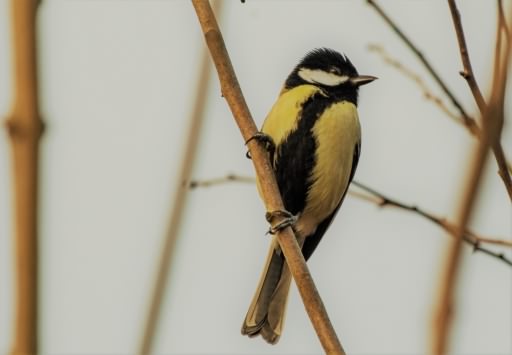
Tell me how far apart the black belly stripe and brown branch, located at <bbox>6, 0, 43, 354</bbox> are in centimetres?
337

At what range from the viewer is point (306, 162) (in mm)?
4176

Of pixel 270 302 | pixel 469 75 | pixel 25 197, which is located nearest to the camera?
pixel 25 197

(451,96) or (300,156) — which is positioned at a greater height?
(300,156)

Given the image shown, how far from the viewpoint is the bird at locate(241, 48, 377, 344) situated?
4.12 meters

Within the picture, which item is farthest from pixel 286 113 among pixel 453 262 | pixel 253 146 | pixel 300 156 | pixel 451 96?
pixel 453 262

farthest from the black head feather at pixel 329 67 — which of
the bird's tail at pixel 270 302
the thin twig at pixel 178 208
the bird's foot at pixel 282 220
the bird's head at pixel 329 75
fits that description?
the thin twig at pixel 178 208

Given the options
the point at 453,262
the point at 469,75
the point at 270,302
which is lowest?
the point at 453,262

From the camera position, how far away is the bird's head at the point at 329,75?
455 cm

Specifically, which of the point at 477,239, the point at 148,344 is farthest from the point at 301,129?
the point at 148,344

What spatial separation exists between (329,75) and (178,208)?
3355 millimetres

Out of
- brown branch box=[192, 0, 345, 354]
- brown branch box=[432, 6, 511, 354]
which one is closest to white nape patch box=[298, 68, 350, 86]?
brown branch box=[192, 0, 345, 354]

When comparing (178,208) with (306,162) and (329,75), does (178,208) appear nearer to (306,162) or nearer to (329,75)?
(306,162)

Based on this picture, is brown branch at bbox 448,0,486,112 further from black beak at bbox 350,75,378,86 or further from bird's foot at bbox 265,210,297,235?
black beak at bbox 350,75,378,86

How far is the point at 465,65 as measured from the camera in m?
1.85
